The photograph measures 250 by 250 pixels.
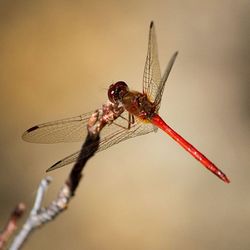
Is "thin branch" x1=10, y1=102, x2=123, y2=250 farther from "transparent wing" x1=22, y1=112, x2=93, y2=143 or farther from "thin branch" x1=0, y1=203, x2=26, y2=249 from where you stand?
"transparent wing" x1=22, y1=112, x2=93, y2=143

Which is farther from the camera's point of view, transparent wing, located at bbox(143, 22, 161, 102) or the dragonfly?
transparent wing, located at bbox(143, 22, 161, 102)

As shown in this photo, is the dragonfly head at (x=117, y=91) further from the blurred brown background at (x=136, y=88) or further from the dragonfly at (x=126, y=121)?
the blurred brown background at (x=136, y=88)

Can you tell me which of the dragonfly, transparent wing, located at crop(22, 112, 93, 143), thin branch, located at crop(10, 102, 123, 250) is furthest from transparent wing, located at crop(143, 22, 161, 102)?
thin branch, located at crop(10, 102, 123, 250)

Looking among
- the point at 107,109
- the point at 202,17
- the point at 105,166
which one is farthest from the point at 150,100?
the point at 202,17

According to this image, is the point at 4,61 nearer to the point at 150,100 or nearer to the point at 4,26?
the point at 4,26

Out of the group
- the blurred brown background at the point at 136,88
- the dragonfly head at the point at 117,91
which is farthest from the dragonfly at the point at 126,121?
the blurred brown background at the point at 136,88

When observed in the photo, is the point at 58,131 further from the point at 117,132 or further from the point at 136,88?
the point at 136,88
